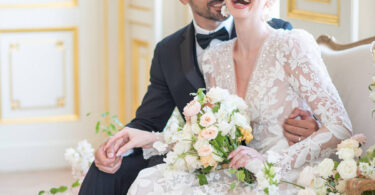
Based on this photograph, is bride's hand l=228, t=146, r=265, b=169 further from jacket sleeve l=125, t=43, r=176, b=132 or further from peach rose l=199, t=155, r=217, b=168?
jacket sleeve l=125, t=43, r=176, b=132

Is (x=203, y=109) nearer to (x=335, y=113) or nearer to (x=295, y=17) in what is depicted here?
(x=335, y=113)

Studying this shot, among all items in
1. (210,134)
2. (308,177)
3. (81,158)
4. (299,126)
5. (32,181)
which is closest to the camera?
(308,177)

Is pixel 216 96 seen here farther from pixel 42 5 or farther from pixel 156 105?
pixel 42 5

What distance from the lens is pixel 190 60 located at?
2738 mm

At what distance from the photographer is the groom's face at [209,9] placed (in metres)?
2.71

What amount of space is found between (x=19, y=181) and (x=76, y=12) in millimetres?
1315

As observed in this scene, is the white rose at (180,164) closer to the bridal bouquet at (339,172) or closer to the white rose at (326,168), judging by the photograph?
the bridal bouquet at (339,172)

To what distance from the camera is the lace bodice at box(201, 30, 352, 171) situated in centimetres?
217

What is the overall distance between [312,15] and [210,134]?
1413mm

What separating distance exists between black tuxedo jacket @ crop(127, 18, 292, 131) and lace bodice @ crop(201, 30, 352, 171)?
0.18 m

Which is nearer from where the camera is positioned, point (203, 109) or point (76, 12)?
point (203, 109)

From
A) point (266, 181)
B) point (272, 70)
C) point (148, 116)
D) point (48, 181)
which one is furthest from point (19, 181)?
point (266, 181)

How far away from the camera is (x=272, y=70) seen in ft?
7.74

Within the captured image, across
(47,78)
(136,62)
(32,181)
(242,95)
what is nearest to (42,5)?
(47,78)
